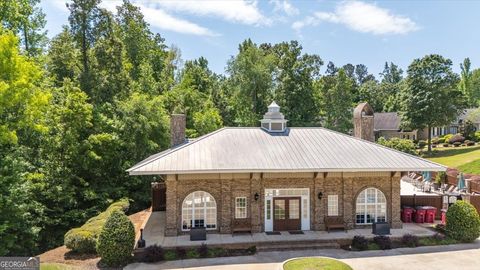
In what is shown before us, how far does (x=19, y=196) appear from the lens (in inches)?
651

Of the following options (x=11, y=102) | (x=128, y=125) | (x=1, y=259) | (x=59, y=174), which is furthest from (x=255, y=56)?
(x=1, y=259)

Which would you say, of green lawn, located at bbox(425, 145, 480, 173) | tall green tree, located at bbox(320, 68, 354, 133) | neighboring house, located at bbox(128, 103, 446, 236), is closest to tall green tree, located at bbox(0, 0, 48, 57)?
neighboring house, located at bbox(128, 103, 446, 236)

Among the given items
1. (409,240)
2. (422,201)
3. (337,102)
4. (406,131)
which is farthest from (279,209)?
(406,131)

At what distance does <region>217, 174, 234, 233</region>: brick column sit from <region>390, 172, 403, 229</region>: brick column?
8110 millimetres

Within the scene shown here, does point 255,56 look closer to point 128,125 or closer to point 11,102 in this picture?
point 128,125

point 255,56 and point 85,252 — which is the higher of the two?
point 255,56

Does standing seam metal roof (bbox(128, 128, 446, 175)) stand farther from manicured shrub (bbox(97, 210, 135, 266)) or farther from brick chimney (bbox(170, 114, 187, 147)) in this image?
brick chimney (bbox(170, 114, 187, 147))

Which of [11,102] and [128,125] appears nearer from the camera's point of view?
[11,102]

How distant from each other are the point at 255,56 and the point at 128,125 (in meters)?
22.6

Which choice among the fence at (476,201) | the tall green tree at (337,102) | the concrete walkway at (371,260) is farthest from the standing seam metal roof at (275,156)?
the tall green tree at (337,102)

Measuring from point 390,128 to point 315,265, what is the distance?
5319 cm

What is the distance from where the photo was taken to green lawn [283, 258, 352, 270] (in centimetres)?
1204

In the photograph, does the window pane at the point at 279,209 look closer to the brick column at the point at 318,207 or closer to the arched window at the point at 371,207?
the brick column at the point at 318,207

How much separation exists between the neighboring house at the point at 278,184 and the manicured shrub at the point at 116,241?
263cm
